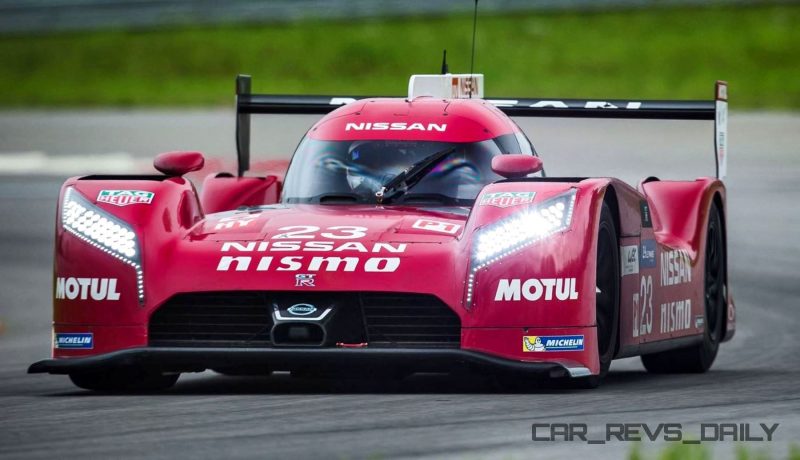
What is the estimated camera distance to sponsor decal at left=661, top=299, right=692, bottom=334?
9.28m

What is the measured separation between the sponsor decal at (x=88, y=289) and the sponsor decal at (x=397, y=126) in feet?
6.60

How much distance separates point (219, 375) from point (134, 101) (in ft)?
102

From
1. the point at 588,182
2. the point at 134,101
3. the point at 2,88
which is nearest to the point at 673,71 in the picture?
the point at 134,101

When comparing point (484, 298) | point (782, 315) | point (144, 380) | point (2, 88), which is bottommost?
point (2, 88)

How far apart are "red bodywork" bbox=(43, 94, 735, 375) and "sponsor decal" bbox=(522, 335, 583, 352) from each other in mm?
21

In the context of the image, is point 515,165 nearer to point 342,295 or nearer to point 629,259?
point 629,259

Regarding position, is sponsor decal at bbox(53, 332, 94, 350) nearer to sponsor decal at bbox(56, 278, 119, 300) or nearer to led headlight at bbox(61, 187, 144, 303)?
sponsor decal at bbox(56, 278, 119, 300)

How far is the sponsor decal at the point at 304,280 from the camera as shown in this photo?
25.0ft

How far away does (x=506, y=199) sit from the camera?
25.9ft

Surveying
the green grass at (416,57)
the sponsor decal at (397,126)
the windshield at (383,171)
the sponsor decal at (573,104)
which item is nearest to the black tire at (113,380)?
the windshield at (383,171)

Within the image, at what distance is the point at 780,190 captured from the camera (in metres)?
23.7

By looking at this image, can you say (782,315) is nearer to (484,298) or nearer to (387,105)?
(387,105)

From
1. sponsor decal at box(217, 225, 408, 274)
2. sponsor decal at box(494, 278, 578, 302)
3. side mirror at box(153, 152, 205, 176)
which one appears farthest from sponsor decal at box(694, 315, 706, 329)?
side mirror at box(153, 152, 205, 176)

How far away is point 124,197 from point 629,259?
234 centimetres
